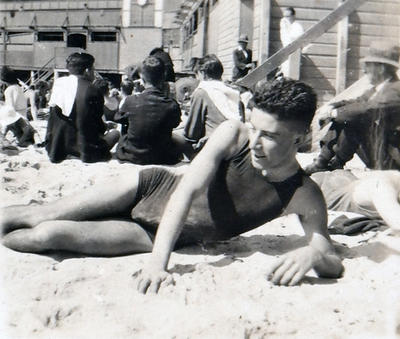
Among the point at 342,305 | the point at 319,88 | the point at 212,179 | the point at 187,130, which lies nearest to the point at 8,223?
the point at 212,179

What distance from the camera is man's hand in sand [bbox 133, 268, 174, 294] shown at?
2.31 meters

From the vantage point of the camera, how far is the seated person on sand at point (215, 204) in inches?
102

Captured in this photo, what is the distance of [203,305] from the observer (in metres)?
2.22

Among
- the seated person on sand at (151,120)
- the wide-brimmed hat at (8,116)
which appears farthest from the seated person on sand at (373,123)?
the wide-brimmed hat at (8,116)

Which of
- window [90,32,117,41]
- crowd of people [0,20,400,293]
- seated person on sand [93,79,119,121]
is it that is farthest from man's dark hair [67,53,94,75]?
window [90,32,117,41]

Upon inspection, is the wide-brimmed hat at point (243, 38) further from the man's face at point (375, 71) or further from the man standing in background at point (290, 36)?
the man's face at point (375, 71)

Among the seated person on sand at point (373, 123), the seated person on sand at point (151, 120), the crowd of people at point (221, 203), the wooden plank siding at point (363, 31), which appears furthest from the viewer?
the wooden plank siding at point (363, 31)

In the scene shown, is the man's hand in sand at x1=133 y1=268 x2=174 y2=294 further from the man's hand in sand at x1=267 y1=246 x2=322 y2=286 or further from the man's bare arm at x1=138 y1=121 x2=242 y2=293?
the man's hand in sand at x1=267 y1=246 x2=322 y2=286

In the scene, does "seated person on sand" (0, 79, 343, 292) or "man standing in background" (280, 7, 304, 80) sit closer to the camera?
"seated person on sand" (0, 79, 343, 292)

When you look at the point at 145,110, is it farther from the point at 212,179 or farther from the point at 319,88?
the point at 319,88

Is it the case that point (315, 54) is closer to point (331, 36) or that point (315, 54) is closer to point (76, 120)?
point (331, 36)

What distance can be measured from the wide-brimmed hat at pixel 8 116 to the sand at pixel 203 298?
4714 mm

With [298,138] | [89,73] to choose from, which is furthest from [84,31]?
[298,138]

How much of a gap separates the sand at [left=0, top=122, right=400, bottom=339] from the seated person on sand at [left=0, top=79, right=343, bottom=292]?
9 centimetres
